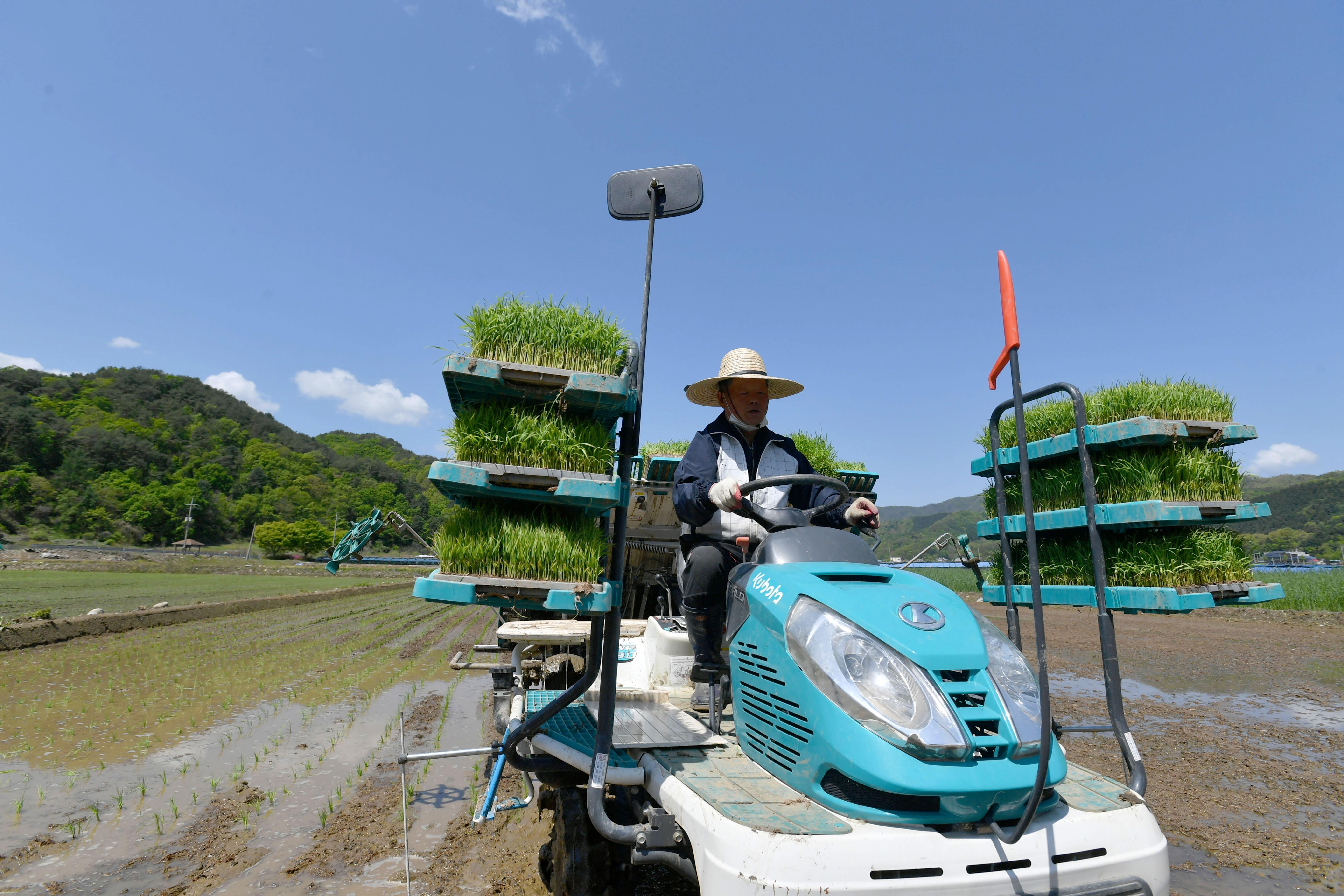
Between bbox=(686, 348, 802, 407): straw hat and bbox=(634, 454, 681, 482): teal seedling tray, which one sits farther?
bbox=(634, 454, 681, 482): teal seedling tray

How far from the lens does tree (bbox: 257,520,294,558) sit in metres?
86.1

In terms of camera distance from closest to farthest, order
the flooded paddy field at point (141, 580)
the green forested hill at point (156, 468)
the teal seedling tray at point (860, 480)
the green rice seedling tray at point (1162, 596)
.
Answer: the green rice seedling tray at point (1162, 596), the teal seedling tray at point (860, 480), the flooded paddy field at point (141, 580), the green forested hill at point (156, 468)

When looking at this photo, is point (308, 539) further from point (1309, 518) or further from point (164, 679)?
point (1309, 518)

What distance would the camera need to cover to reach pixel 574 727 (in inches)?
119

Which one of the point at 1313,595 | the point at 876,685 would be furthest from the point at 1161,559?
the point at 1313,595

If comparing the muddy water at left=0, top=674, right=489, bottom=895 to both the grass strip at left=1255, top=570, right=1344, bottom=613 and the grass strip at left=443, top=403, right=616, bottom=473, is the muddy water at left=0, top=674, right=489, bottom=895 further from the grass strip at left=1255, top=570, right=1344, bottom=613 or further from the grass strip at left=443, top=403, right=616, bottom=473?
the grass strip at left=1255, top=570, right=1344, bottom=613

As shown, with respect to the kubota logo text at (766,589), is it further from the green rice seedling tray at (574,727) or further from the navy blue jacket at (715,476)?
the green rice seedling tray at (574,727)

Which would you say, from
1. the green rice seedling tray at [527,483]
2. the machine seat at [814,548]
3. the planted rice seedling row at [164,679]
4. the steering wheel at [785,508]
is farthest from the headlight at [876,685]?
the planted rice seedling row at [164,679]

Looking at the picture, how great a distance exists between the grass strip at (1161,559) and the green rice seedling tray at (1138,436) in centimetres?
40

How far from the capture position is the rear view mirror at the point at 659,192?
8.10ft

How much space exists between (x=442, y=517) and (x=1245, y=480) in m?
3.75

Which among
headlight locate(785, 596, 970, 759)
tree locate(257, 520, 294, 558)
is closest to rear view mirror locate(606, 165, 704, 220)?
headlight locate(785, 596, 970, 759)

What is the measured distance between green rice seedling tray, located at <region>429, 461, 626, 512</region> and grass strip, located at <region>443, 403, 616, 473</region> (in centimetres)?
3

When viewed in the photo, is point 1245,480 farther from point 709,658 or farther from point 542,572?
point 542,572
